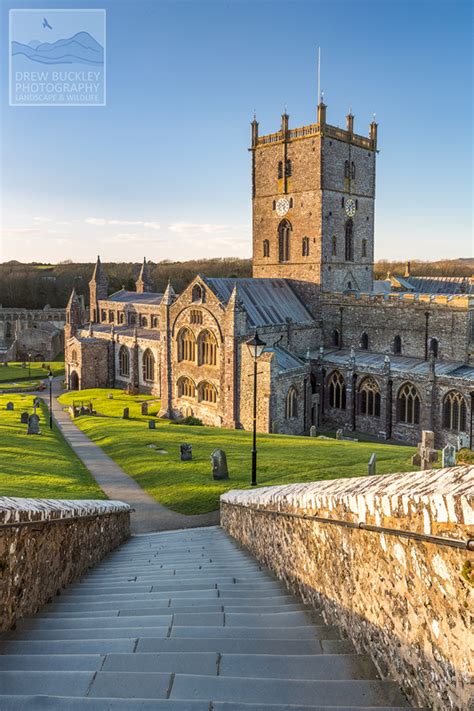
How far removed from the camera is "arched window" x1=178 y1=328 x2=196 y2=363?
40.3 m

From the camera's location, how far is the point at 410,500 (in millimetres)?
3854

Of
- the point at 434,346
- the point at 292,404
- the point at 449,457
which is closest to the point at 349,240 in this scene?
the point at 434,346

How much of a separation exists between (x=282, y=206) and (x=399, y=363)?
49.3 ft

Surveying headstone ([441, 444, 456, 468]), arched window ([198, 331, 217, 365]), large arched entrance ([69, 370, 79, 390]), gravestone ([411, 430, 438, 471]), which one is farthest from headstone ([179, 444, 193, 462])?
large arched entrance ([69, 370, 79, 390])

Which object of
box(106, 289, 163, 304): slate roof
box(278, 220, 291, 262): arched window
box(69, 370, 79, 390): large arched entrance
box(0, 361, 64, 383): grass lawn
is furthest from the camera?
box(0, 361, 64, 383): grass lawn

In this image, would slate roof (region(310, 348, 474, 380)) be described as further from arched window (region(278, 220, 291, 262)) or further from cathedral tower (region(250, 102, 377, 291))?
arched window (region(278, 220, 291, 262))

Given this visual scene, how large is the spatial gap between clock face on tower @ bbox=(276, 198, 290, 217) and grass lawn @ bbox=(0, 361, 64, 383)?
115 feet

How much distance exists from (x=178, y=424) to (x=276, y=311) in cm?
1008

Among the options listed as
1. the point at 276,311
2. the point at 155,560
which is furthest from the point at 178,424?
the point at 155,560

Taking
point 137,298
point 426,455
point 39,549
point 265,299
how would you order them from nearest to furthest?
point 39,549 → point 426,455 → point 265,299 → point 137,298

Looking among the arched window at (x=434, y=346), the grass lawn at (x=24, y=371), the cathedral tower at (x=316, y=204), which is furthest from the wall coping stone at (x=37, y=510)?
the grass lawn at (x=24, y=371)

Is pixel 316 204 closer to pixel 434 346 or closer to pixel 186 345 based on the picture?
pixel 434 346

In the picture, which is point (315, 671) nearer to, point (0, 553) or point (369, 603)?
point (369, 603)

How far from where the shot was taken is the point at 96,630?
222 inches
